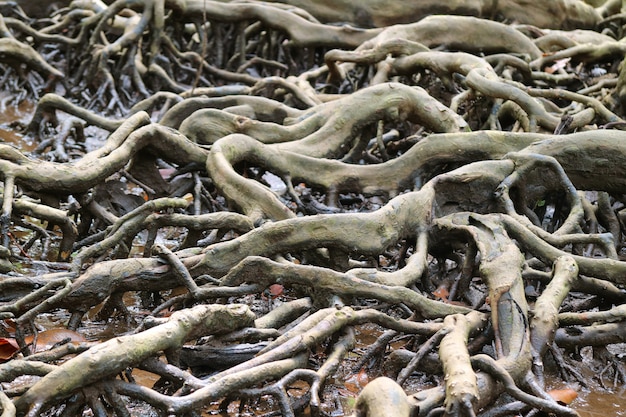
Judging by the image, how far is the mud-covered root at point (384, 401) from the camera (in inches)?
97.3

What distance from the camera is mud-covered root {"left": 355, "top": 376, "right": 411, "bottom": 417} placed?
247 centimetres

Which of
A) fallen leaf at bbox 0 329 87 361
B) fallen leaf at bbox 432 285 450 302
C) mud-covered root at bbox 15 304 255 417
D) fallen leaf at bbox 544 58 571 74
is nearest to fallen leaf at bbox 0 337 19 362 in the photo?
fallen leaf at bbox 0 329 87 361

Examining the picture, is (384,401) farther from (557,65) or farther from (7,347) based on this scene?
(557,65)

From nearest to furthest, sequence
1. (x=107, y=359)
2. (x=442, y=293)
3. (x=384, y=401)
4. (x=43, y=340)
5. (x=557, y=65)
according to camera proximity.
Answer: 1. (x=384, y=401)
2. (x=107, y=359)
3. (x=43, y=340)
4. (x=442, y=293)
5. (x=557, y=65)

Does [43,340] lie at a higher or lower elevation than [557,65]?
higher

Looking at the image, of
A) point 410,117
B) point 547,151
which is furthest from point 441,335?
point 410,117

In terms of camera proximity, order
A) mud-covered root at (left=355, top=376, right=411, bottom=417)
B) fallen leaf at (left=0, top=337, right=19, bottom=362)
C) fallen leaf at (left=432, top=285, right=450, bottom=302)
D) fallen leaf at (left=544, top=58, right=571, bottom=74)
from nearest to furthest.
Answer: mud-covered root at (left=355, top=376, right=411, bottom=417), fallen leaf at (left=0, top=337, right=19, bottom=362), fallen leaf at (left=432, top=285, right=450, bottom=302), fallen leaf at (left=544, top=58, right=571, bottom=74)

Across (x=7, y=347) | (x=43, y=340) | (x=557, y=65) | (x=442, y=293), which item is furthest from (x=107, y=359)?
(x=557, y=65)

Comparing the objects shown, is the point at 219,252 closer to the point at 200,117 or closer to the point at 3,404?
the point at 3,404

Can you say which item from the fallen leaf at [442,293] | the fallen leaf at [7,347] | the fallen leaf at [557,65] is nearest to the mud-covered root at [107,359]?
the fallen leaf at [7,347]

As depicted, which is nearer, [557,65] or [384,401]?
[384,401]

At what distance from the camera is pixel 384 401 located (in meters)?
2.49

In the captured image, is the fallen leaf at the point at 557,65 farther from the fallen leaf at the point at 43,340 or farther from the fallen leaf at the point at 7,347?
the fallen leaf at the point at 7,347

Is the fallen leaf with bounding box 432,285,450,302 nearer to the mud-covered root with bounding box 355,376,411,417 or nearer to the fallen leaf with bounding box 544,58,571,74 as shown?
the mud-covered root with bounding box 355,376,411,417
